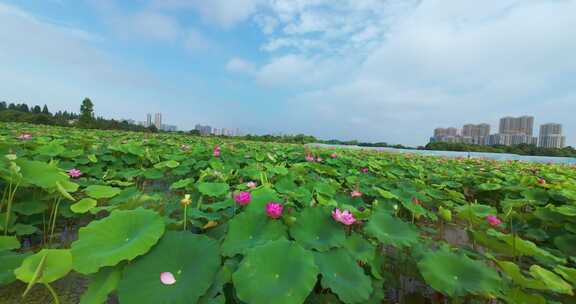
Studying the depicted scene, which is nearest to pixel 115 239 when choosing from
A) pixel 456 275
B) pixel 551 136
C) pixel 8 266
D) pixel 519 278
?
pixel 8 266

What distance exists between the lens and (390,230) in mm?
1271

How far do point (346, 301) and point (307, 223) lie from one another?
418mm

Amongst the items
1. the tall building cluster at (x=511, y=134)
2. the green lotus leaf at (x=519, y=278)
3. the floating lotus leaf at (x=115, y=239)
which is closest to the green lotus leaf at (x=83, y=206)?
the floating lotus leaf at (x=115, y=239)

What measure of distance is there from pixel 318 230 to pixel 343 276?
0.88ft

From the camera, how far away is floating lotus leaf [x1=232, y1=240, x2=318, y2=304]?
2.35 ft

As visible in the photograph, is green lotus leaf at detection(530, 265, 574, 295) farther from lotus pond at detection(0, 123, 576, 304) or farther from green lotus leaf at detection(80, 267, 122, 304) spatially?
green lotus leaf at detection(80, 267, 122, 304)

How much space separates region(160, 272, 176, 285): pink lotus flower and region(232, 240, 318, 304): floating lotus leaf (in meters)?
0.20

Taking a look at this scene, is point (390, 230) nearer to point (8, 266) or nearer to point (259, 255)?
point (259, 255)

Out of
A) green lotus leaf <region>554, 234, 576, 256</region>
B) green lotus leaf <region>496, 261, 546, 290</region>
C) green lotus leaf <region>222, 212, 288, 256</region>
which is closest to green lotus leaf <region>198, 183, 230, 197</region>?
green lotus leaf <region>222, 212, 288, 256</region>

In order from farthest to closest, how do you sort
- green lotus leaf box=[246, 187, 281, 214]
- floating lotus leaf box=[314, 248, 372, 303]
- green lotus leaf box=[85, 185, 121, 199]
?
green lotus leaf box=[85, 185, 121, 199] < green lotus leaf box=[246, 187, 281, 214] < floating lotus leaf box=[314, 248, 372, 303]

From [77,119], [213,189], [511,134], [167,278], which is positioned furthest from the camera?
[77,119]

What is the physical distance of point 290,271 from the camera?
0.82m

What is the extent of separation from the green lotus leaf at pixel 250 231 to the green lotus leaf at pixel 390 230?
44 cm

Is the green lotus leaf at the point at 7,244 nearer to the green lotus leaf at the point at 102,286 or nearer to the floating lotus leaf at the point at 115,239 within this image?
the floating lotus leaf at the point at 115,239
